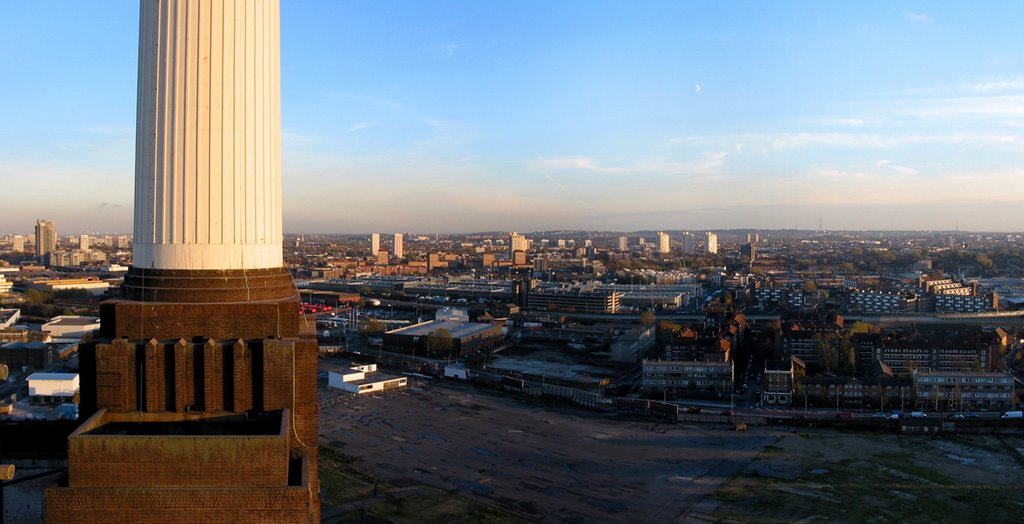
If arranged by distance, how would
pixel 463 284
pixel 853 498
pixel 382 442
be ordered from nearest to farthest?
pixel 853 498 < pixel 382 442 < pixel 463 284

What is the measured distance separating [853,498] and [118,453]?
877 inches

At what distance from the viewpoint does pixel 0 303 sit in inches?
2771

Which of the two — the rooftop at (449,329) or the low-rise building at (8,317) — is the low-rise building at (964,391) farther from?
the low-rise building at (8,317)

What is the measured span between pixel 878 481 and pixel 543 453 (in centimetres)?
1133

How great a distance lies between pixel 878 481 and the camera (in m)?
24.6

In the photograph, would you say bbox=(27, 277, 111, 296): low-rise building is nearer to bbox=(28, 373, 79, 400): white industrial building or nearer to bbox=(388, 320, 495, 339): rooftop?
bbox=(388, 320, 495, 339): rooftop

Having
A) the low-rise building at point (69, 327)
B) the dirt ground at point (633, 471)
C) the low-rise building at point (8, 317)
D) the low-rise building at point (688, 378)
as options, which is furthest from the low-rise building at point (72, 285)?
the low-rise building at point (688, 378)

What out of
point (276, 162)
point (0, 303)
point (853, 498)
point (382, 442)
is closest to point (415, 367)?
point (382, 442)

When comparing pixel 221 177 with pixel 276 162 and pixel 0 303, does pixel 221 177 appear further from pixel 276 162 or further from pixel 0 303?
pixel 0 303

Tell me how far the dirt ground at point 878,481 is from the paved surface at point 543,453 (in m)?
1.08

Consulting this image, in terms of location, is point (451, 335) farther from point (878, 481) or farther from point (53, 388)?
point (878, 481)

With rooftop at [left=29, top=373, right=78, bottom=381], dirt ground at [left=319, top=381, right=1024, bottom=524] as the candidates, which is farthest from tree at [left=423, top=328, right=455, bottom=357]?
rooftop at [left=29, top=373, right=78, bottom=381]

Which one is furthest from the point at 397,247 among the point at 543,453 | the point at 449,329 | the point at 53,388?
the point at 543,453

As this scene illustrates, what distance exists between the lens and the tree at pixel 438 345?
51.1 m
